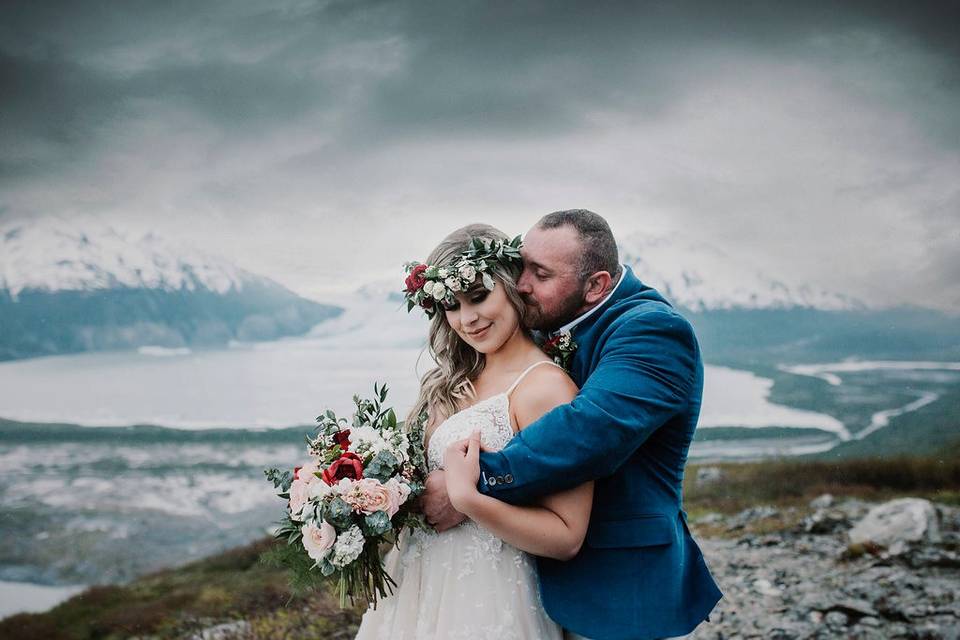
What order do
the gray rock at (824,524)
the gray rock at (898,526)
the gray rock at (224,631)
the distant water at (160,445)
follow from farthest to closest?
the distant water at (160,445) → the gray rock at (824,524) → the gray rock at (898,526) → the gray rock at (224,631)

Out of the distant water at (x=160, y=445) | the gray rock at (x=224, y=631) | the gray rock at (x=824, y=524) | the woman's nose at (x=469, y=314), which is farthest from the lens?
the distant water at (x=160, y=445)

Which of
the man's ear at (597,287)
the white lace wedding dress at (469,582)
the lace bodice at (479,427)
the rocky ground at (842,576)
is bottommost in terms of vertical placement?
the rocky ground at (842,576)

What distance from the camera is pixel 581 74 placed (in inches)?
1743

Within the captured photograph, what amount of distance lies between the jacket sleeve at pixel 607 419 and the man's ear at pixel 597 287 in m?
0.42

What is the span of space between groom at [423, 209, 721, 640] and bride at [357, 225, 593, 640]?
0.10 metres

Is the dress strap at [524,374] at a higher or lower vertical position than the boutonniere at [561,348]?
lower

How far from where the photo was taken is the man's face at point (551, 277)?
3.30 meters

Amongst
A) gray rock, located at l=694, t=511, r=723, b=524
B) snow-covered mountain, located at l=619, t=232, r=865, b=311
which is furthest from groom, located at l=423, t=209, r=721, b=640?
snow-covered mountain, located at l=619, t=232, r=865, b=311

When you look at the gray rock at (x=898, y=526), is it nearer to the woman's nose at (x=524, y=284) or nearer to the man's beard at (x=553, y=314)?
the man's beard at (x=553, y=314)

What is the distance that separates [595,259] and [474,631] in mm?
1816

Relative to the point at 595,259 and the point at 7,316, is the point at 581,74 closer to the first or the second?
the point at 595,259

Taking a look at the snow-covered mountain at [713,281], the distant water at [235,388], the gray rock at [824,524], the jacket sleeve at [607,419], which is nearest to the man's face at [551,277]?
the jacket sleeve at [607,419]

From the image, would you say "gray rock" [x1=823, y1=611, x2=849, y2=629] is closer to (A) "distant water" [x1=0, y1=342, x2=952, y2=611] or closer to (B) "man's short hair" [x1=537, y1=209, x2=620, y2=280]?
(B) "man's short hair" [x1=537, y1=209, x2=620, y2=280]

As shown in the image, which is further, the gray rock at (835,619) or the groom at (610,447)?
the gray rock at (835,619)
